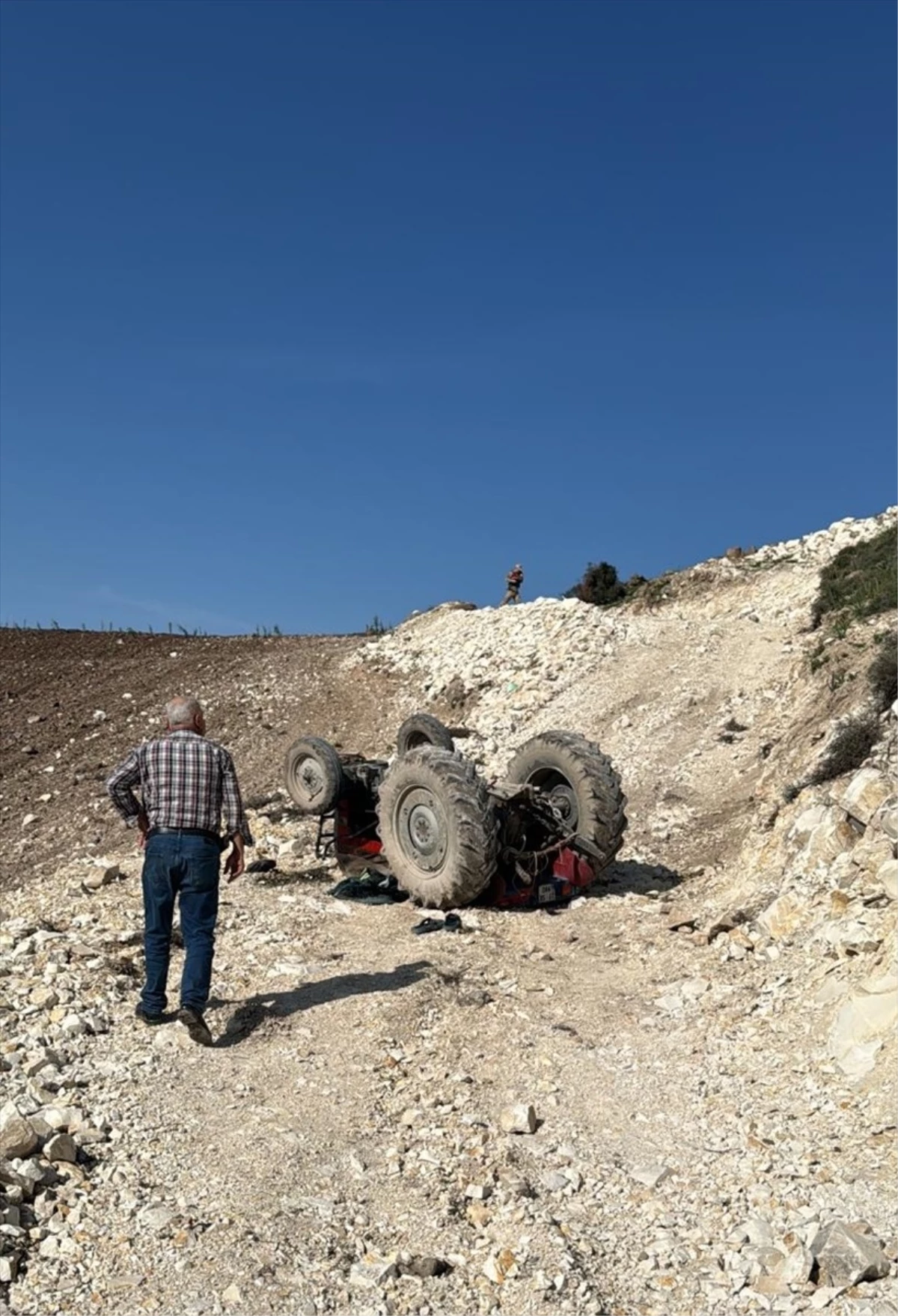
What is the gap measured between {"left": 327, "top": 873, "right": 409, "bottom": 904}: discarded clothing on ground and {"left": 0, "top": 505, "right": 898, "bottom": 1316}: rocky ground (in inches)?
16.3

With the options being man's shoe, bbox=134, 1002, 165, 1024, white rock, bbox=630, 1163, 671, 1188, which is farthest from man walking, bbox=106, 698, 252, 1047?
white rock, bbox=630, 1163, 671, 1188

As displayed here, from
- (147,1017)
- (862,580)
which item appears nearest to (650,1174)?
(147,1017)

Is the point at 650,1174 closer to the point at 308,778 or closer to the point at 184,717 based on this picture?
the point at 184,717

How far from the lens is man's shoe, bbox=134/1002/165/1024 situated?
6.10 meters

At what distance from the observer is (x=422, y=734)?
12195 millimetres

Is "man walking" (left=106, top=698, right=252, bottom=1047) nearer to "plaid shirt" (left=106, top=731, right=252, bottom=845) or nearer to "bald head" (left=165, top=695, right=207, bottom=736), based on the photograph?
"plaid shirt" (left=106, top=731, right=252, bottom=845)

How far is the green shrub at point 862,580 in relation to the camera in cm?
1415

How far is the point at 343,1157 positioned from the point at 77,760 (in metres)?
14.4

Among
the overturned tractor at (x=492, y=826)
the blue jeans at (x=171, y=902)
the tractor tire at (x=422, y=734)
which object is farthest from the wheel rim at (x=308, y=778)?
the blue jeans at (x=171, y=902)

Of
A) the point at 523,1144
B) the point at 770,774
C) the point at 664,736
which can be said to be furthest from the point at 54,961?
the point at 664,736

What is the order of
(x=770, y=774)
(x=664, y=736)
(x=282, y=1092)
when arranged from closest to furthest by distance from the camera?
(x=282, y=1092) → (x=770, y=774) → (x=664, y=736)

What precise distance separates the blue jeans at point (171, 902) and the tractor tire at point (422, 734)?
531 cm

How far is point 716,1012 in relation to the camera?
6.54m

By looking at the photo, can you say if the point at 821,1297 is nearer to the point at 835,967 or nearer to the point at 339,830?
the point at 835,967
